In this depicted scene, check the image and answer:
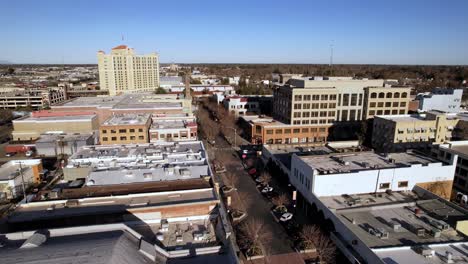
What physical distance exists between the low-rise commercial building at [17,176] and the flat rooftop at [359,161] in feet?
104

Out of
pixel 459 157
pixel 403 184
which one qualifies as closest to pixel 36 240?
pixel 403 184

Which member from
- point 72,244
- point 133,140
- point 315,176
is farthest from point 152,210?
point 133,140

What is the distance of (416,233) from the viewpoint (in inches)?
840

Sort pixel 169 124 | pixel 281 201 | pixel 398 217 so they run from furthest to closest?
pixel 169 124, pixel 281 201, pixel 398 217

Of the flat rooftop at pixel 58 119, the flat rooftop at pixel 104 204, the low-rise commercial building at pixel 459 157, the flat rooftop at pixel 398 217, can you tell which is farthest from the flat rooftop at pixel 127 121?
the low-rise commercial building at pixel 459 157

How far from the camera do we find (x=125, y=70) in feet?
372

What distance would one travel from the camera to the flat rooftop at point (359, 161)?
29328mm

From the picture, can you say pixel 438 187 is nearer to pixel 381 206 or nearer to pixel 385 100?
pixel 381 206

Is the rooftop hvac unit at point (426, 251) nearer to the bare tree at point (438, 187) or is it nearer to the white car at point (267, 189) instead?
the bare tree at point (438, 187)

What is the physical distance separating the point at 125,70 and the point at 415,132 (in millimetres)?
100805

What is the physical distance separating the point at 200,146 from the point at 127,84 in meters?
91.4

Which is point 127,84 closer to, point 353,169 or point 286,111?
point 286,111

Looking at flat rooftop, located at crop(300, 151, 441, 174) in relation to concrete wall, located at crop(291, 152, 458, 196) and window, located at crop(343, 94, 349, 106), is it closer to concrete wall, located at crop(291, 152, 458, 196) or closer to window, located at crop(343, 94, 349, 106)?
concrete wall, located at crop(291, 152, 458, 196)

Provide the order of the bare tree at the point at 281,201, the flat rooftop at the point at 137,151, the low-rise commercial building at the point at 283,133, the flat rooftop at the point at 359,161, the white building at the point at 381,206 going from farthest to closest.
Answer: the low-rise commercial building at the point at 283,133, the flat rooftop at the point at 137,151, the bare tree at the point at 281,201, the flat rooftop at the point at 359,161, the white building at the point at 381,206
